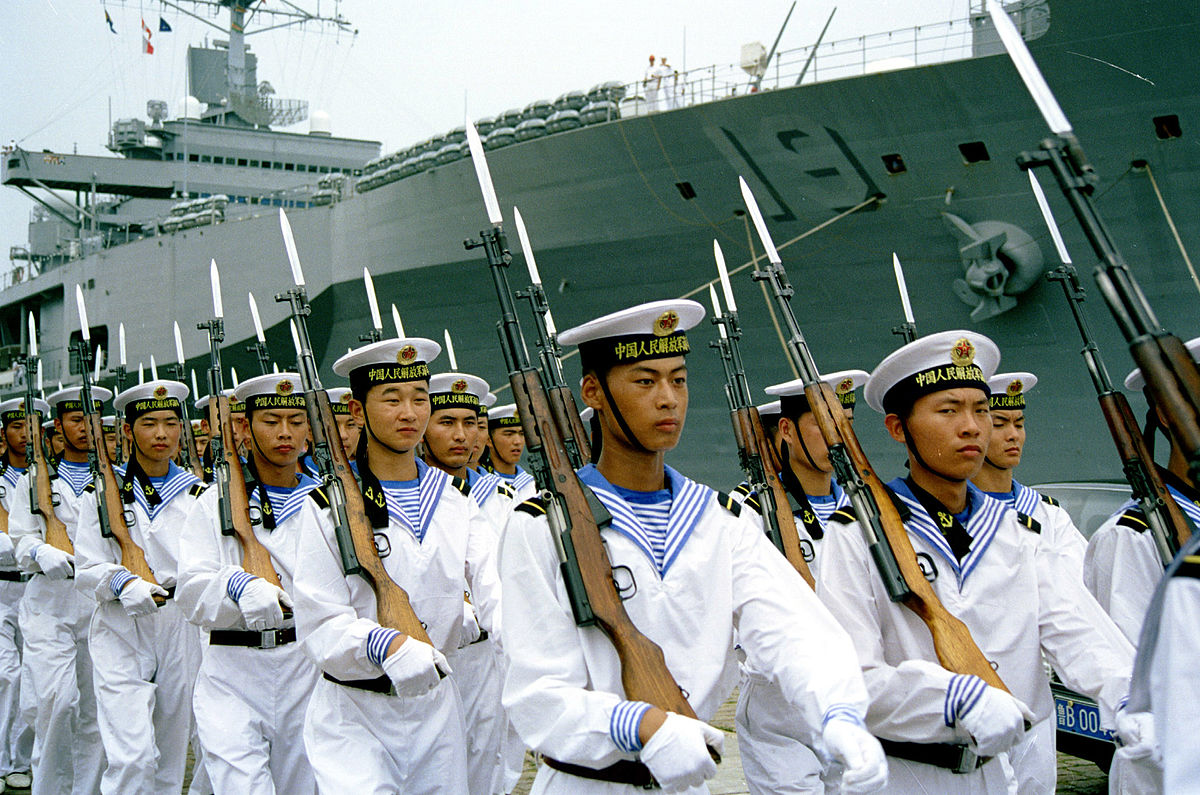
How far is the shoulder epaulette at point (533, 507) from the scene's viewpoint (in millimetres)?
2588

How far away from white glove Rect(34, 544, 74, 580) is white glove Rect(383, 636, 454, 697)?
4.12m

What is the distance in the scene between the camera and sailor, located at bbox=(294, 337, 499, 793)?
332 centimetres

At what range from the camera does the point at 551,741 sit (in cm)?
229

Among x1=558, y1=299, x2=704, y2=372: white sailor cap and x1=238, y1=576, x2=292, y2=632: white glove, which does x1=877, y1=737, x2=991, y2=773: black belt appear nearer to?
x1=558, y1=299, x2=704, y2=372: white sailor cap

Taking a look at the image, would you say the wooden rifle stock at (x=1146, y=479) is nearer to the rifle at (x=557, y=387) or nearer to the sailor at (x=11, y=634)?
the rifle at (x=557, y=387)

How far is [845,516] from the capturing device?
3084 millimetres

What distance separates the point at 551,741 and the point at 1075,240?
11.8m

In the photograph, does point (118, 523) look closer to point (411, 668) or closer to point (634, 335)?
point (411, 668)

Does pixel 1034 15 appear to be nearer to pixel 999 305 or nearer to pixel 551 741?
pixel 999 305

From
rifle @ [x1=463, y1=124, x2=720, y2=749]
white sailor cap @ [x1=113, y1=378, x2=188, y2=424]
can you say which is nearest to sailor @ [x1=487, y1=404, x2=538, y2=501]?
white sailor cap @ [x1=113, y1=378, x2=188, y2=424]

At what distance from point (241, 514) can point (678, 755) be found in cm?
320

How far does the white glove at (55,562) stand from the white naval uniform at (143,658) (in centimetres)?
70

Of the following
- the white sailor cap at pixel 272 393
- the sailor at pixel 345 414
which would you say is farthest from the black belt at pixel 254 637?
the sailor at pixel 345 414

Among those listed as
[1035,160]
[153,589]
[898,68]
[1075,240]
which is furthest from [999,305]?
[1035,160]
